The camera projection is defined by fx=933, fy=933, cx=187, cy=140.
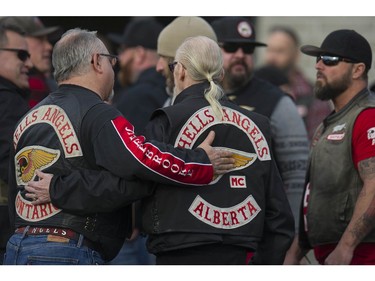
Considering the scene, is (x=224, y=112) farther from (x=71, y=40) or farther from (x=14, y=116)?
(x=14, y=116)

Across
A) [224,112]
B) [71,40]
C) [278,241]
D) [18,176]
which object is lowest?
[278,241]

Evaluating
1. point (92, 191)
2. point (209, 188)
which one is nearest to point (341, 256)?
point (209, 188)

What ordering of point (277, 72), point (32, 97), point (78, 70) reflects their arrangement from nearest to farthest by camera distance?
point (78, 70) < point (32, 97) < point (277, 72)

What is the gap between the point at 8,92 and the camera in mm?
5707

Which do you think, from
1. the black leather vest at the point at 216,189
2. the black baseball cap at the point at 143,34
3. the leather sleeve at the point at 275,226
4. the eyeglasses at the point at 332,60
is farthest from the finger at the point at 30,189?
the black baseball cap at the point at 143,34

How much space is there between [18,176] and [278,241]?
4.77 feet

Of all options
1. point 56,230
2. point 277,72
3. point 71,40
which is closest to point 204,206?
point 56,230

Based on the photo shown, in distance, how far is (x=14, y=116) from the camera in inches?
220

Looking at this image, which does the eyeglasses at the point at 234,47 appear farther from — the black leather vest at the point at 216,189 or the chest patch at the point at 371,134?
the black leather vest at the point at 216,189

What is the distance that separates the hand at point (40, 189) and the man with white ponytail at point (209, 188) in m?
0.52

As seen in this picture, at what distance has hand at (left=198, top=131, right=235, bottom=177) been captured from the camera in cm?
473

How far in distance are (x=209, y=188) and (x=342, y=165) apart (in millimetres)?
1190

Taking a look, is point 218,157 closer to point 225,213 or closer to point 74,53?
point 225,213

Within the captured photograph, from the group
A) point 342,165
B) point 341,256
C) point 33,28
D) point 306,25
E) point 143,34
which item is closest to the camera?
point 341,256
